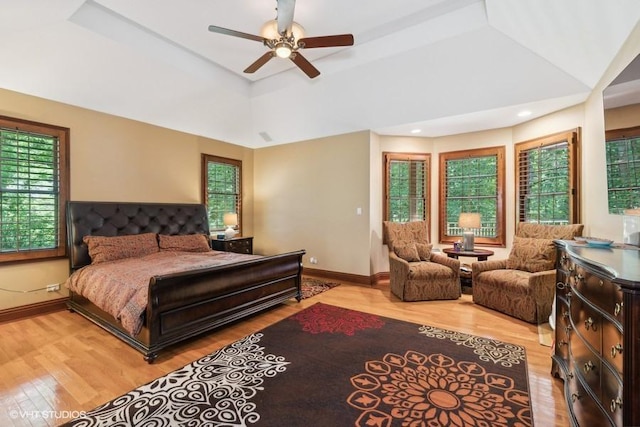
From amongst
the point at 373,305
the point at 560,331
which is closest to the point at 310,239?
the point at 373,305

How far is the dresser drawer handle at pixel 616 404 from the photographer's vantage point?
1.14 meters

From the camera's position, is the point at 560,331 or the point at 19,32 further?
the point at 19,32

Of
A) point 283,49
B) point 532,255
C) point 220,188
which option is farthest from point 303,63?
point 532,255

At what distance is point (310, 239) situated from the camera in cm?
577

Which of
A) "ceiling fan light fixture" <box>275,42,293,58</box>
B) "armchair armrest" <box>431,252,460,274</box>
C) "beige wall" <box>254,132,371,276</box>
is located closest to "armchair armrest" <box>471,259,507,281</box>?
"armchair armrest" <box>431,252,460,274</box>

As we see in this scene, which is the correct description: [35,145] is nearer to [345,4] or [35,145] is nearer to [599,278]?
[345,4]

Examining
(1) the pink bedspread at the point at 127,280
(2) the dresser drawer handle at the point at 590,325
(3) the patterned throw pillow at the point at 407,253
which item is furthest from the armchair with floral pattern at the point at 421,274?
(2) the dresser drawer handle at the point at 590,325

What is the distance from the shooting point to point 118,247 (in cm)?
382

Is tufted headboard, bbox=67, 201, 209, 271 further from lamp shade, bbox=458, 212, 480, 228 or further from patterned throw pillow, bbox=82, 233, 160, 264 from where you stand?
lamp shade, bbox=458, 212, 480, 228

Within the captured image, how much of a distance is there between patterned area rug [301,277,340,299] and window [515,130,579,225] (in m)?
3.25

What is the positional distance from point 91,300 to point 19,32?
2784mm

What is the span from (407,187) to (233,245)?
3429 millimetres

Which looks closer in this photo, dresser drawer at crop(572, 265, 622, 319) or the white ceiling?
dresser drawer at crop(572, 265, 622, 319)

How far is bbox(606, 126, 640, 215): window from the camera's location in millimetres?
2047
